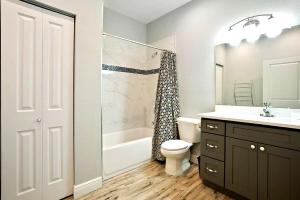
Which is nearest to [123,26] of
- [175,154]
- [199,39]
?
[199,39]

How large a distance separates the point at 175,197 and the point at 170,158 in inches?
22.9

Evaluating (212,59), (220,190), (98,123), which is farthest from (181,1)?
(220,190)

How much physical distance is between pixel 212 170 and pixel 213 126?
1.67 ft

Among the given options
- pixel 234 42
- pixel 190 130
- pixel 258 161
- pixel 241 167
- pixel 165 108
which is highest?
pixel 234 42

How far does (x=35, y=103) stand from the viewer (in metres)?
1.59

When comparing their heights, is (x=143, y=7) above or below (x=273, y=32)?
above

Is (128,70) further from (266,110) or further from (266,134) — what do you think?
(266,134)

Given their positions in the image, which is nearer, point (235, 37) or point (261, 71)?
point (261, 71)

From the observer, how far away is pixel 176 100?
2.86 m

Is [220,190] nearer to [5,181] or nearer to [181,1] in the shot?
[5,181]

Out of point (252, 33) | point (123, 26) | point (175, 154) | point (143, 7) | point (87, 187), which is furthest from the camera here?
point (123, 26)

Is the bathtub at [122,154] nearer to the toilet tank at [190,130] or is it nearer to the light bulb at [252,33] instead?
the toilet tank at [190,130]

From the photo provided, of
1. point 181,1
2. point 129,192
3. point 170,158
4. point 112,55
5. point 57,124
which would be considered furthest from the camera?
point 112,55

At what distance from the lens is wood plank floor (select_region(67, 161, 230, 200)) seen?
1.83 m
